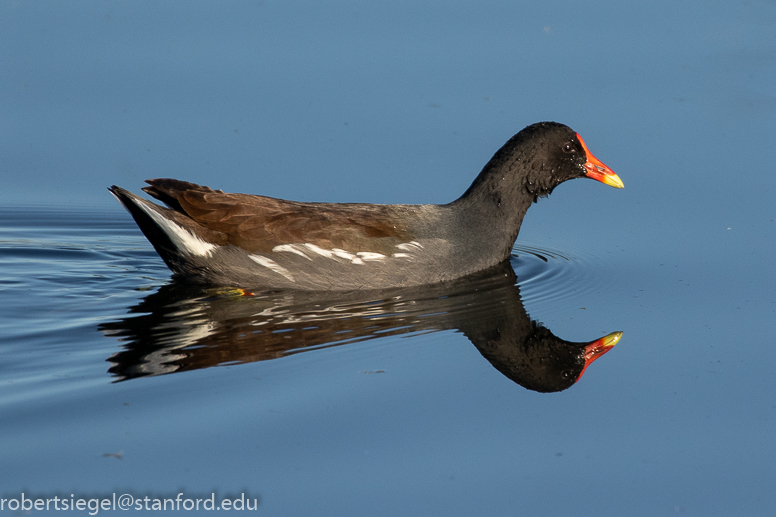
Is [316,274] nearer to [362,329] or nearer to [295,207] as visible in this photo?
[295,207]

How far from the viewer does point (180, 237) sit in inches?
290

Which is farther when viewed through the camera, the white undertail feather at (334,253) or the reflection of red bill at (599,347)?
the white undertail feather at (334,253)

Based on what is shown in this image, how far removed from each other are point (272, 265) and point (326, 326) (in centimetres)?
110

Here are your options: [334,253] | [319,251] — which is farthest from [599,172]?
[319,251]

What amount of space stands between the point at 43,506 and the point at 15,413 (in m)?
0.94

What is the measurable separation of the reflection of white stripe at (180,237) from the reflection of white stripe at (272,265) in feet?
1.17

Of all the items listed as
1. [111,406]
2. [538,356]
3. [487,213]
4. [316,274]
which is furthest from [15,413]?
[487,213]

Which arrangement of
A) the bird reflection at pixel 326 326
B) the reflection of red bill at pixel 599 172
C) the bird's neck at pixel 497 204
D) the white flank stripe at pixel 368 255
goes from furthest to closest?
the reflection of red bill at pixel 599 172 → the bird's neck at pixel 497 204 → the white flank stripe at pixel 368 255 → the bird reflection at pixel 326 326

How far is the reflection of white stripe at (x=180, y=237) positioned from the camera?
288 inches

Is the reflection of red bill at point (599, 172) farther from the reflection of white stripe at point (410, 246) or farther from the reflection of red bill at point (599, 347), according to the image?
the reflection of red bill at point (599, 347)

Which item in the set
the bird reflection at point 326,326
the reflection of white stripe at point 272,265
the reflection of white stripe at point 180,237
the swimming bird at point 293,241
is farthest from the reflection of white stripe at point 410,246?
the reflection of white stripe at point 180,237

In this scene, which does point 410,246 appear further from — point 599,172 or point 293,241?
point 599,172

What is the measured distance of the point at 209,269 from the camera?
752 cm

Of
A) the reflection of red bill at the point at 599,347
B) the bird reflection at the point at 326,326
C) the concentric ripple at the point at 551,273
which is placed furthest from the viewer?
the concentric ripple at the point at 551,273
